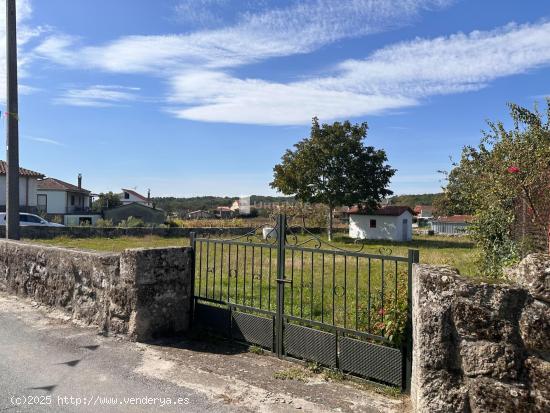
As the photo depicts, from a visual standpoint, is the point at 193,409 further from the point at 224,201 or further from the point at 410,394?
the point at 224,201

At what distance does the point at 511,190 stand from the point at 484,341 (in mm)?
4356

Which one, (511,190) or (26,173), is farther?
(26,173)

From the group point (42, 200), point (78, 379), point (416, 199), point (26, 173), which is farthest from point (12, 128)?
point (416, 199)

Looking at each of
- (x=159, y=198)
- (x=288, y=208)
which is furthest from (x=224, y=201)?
(x=288, y=208)

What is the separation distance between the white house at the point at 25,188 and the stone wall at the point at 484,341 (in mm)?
34236

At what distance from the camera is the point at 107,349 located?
5211mm

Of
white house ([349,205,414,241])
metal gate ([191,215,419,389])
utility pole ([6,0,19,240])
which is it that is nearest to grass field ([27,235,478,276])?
utility pole ([6,0,19,240])

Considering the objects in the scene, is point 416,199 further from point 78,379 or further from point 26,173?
point 78,379

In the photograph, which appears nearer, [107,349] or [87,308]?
[107,349]

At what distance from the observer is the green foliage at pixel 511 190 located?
609cm

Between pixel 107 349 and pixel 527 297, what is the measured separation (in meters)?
4.37

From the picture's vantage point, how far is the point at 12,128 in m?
9.17

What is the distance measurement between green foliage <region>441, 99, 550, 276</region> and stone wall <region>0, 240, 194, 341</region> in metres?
4.54

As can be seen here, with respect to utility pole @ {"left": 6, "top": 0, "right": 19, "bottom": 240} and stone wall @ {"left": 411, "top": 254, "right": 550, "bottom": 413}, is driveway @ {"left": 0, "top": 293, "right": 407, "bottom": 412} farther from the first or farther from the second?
utility pole @ {"left": 6, "top": 0, "right": 19, "bottom": 240}
